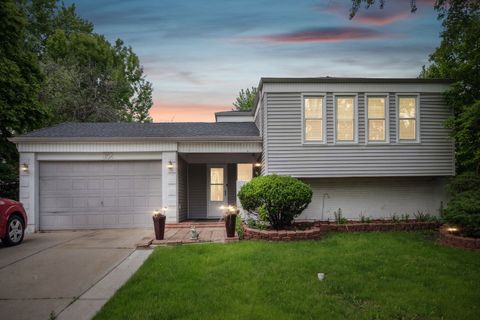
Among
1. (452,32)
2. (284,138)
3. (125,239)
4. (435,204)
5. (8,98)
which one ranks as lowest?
(125,239)

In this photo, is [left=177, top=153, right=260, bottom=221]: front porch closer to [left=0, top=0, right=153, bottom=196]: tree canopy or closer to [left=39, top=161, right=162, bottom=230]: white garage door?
[left=39, top=161, right=162, bottom=230]: white garage door

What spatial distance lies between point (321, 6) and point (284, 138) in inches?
177

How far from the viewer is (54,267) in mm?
6891

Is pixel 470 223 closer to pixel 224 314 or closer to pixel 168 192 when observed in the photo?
pixel 224 314

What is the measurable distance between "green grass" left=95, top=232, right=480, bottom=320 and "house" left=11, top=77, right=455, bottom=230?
11.6 ft

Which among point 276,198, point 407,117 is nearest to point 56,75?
point 276,198

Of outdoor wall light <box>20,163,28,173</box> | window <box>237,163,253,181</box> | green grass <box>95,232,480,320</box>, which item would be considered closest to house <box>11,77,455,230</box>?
outdoor wall light <box>20,163,28,173</box>

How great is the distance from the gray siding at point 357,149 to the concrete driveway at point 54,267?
4.89 meters

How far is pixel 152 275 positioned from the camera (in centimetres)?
600

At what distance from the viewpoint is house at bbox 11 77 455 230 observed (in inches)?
439

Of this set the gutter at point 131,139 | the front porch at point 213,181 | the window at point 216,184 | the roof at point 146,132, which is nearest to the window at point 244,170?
the front porch at point 213,181

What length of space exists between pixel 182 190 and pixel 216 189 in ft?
6.23

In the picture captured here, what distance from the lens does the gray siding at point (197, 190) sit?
14.9 m

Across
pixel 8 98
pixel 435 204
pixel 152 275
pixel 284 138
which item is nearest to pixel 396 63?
pixel 435 204
